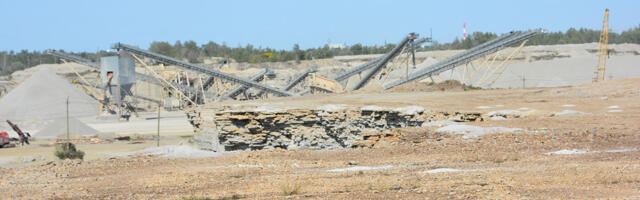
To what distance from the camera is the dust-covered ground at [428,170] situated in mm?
11172

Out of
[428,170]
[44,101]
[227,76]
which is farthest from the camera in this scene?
[44,101]

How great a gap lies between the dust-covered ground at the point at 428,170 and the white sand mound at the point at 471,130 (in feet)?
0.42

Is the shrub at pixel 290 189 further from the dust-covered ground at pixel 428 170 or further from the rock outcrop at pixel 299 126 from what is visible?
the rock outcrop at pixel 299 126

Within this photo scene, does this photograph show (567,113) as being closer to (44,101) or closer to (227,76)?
(227,76)

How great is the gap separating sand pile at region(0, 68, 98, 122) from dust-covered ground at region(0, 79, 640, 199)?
46.3 m

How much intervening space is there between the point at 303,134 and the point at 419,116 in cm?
464

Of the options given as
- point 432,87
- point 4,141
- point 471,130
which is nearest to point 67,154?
point 4,141

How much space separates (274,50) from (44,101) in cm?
7704

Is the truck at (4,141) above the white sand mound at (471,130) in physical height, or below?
below

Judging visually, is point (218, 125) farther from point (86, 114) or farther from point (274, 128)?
point (86, 114)

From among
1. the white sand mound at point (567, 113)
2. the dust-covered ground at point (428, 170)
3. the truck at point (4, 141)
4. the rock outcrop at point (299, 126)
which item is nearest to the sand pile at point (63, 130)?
the truck at point (4, 141)

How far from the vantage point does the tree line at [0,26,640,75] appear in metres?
117

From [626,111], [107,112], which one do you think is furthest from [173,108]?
[626,111]

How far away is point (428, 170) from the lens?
14.0 metres
